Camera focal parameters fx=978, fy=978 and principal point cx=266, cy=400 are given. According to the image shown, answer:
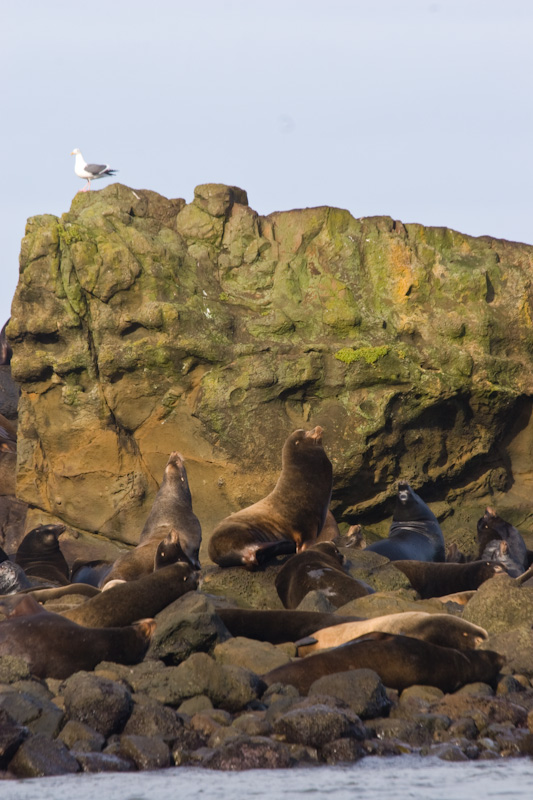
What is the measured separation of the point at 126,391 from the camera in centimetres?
1284

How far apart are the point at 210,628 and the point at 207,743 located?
48.2 inches

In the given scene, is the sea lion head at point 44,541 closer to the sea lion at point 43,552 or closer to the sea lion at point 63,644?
the sea lion at point 43,552

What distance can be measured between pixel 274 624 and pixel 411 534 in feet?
17.2

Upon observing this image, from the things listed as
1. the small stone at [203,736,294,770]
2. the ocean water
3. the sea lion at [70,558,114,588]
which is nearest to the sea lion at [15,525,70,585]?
the sea lion at [70,558,114,588]

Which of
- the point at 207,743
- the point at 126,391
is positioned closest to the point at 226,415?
the point at 126,391

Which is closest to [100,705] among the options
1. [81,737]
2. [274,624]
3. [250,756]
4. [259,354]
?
[81,737]

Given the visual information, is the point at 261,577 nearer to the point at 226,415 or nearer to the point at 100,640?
the point at 100,640

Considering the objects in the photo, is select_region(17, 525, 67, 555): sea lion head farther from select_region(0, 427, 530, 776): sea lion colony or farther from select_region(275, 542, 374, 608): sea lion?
select_region(275, 542, 374, 608): sea lion

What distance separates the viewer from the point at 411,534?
1129cm

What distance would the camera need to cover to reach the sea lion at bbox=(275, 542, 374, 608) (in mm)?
7418

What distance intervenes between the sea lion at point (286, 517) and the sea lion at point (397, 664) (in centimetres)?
305

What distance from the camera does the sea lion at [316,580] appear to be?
7418 mm

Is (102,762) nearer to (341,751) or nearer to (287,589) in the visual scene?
(341,751)

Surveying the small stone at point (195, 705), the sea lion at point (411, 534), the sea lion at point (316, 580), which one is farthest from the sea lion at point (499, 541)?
the small stone at point (195, 705)
